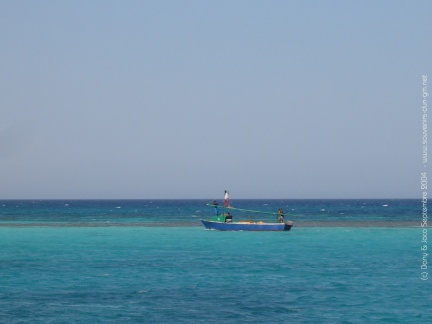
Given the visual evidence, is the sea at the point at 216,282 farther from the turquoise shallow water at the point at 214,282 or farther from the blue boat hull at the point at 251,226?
the blue boat hull at the point at 251,226

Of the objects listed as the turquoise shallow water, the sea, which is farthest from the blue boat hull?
the turquoise shallow water

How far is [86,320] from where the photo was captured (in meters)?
26.4

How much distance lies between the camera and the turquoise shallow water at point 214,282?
90.6 ft

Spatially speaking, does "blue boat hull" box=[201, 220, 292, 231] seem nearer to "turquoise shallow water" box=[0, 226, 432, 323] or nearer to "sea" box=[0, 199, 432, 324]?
"sea" box=[0, 199, 432, 324]

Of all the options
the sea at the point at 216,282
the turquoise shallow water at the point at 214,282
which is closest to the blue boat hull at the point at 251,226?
the sea at the point at 216,282

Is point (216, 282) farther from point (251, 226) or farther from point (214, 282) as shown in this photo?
point (251, 226)

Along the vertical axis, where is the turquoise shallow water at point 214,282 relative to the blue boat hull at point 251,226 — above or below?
below

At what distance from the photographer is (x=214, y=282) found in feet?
116

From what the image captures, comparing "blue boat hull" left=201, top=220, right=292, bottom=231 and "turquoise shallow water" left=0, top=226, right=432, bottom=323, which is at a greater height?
"blue boat hull" left=201, top=220, right=292, bottom=231

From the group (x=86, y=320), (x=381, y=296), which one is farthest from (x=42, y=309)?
(x=381, y=296)

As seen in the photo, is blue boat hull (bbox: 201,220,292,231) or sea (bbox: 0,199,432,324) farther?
blue boat hull (bbox: 201,220,292,231)

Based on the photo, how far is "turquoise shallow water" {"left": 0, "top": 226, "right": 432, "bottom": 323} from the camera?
2761 centimetres

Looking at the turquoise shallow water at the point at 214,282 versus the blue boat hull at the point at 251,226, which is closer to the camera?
the turquoise shallow water at the point at 214,282

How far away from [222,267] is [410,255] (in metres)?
15.0
